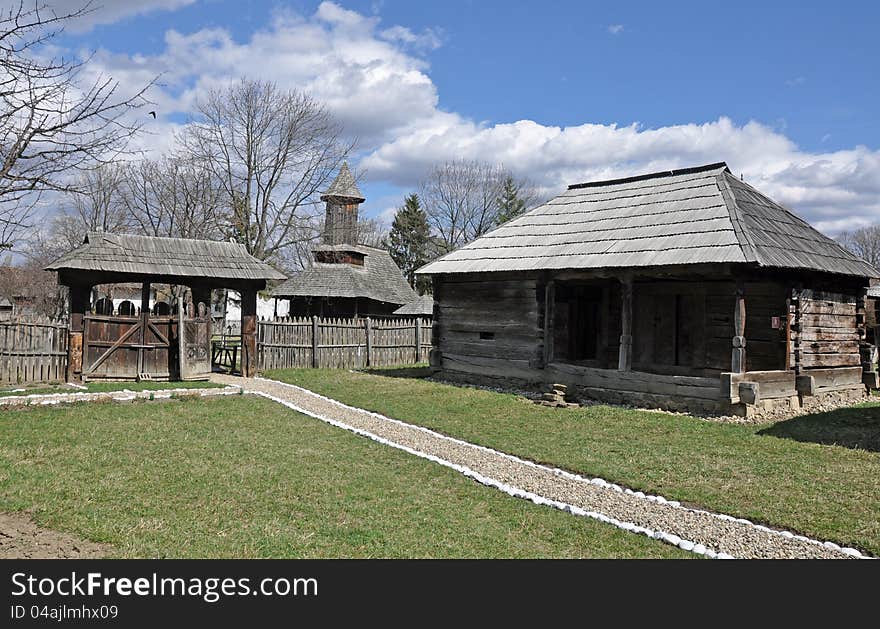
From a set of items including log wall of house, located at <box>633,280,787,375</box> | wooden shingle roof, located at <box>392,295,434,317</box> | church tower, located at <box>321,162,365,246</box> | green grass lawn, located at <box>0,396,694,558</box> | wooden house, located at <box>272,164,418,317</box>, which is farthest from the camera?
church tower, located at <box>321,162,365,246</box>

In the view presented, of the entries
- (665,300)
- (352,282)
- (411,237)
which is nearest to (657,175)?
(665,300)

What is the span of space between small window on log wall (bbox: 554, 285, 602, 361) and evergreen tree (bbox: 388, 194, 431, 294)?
40057 mm

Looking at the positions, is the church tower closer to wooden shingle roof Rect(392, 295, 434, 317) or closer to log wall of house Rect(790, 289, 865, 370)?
wooden shingle roof Rect(392, 295, 434, 317)

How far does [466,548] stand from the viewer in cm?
554

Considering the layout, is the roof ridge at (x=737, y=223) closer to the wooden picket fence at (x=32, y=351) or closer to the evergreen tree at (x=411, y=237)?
the wooden picket fence at (x=32, y=351)

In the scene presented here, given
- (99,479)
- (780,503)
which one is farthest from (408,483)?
(780,503)

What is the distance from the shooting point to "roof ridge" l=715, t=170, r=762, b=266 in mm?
12293

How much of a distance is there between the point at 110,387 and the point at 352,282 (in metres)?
16.8

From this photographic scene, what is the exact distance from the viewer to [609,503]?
706cm

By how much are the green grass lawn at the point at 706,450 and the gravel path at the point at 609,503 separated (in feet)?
1.07

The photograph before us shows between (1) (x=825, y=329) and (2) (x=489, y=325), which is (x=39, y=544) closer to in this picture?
(2) (x=489, y=325)

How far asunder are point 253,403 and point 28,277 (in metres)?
40.2

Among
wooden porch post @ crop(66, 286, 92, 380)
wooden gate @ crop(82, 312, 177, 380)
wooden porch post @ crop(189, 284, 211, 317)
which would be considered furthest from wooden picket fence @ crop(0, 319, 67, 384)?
wooden porch post @ crop(189, 284, 211, 317)

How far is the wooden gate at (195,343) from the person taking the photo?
16994mm
